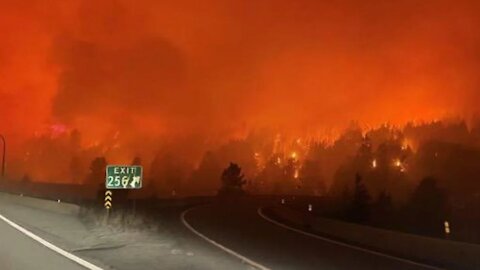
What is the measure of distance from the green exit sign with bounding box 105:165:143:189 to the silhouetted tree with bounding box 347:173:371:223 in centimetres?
2555

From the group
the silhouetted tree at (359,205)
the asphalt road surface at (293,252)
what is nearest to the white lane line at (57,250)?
the asphalt road surface at (293,252)

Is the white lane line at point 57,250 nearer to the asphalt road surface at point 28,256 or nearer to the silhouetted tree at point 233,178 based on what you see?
the asphalt road surface at point 28,256

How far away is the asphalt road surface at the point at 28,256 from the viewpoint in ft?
37.8

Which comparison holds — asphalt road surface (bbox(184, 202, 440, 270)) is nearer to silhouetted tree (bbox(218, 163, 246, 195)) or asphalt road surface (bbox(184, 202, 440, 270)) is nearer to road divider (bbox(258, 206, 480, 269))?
road divider (bbox(258, 206, 480, 269))

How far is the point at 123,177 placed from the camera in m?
22.3

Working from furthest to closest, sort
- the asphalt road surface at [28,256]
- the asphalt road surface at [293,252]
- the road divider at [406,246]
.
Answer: the road divider at [406,246] → the asphalt road surface at [293,252] → the asphalt road surface at [28,256]

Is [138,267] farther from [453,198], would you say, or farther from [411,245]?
[453,198]

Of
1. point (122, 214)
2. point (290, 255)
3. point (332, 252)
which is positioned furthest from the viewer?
point (122, 214)

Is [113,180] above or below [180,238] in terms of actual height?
above

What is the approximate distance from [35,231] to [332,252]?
11.0m

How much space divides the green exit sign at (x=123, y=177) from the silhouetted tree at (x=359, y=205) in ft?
83.8

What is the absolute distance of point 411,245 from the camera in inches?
701

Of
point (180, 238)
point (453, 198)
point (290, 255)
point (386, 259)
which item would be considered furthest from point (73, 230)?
A: point (453, 198)

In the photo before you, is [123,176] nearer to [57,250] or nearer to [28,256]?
[57,250]
